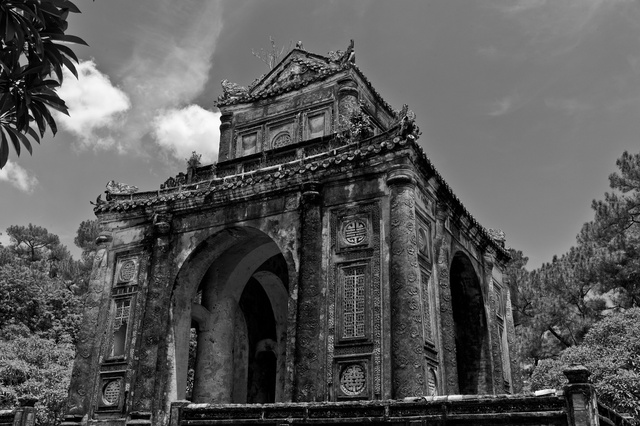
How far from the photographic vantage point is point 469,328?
20.2 m

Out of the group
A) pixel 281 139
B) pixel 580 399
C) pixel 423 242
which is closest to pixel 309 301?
pixel 423 242

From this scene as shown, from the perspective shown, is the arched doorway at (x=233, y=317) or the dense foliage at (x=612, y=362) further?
the dense foliage at (x=612, y=362)

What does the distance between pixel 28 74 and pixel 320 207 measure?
10703 mm

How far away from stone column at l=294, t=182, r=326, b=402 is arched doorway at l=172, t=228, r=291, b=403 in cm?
79

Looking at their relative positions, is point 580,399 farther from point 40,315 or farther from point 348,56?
point 40,315

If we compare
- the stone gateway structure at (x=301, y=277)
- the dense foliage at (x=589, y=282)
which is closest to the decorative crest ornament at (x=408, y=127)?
the stone gateway structure at (x=301, y=277)

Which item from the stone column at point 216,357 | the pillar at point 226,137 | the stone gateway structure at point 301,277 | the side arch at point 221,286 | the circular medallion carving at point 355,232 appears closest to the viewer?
the stone gateway structure at point 301,277

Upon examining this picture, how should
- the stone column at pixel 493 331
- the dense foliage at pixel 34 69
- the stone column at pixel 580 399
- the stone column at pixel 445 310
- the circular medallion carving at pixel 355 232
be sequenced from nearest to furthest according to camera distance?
the dense foliage at pixel 34 69 < the stone column at pixel 580 399 < the stone column at pixel 445 310 < the circular medallion carving at pixel 355 232 < the stone column at pixel 493 331

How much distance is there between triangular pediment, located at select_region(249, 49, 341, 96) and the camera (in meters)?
23.4

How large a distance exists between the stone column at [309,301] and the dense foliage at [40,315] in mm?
9076

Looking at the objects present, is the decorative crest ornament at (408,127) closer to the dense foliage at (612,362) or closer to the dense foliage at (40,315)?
the dense foliage at (612,362)

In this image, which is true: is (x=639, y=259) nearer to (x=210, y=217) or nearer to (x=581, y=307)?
(x=581, y=307)

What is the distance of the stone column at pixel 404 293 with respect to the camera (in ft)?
45.2

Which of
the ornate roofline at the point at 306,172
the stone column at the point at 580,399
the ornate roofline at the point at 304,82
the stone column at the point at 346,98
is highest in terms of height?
the ornate roofline at the point at 304,82
